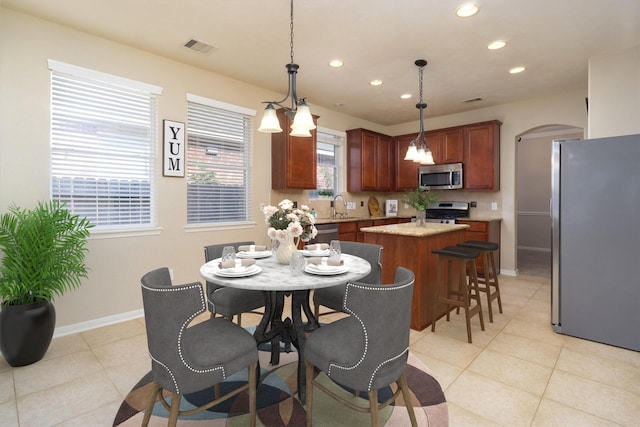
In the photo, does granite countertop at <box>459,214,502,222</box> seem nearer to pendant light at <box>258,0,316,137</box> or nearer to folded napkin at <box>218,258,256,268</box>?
pendant light at <box>258,0,316,137</box>

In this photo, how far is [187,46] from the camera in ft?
10.7

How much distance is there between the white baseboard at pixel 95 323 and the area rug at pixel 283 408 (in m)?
1.30

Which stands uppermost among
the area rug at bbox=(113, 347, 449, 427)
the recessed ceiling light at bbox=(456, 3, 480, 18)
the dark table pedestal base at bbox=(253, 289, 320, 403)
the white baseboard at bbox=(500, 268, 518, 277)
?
the recessed ceiling light at bbox=(456, 3, 480, 18)

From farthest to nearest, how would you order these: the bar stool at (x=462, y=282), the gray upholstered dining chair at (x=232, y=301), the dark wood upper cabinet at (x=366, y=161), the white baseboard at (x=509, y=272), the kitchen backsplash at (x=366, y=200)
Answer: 1. the dark wood upper cabinet at (x=366, y=161)
2. the white baseboard at (x=509, y=272)
3. the kitchen backsplash at (x=366, y=200)
4. the bar stool at (x=462, y=282)
5. the gray upholstered dining chair at (x=232, y=301)

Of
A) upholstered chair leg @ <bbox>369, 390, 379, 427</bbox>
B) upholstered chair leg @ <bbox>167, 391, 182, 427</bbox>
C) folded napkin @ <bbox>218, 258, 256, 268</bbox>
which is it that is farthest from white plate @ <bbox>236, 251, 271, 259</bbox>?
upholstered chair leg @ <bbox>369, 390, 379, 427</bbox>

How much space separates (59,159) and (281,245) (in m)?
2.37

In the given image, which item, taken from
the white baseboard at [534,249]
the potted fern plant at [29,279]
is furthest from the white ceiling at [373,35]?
the white baseboard at [534,249]

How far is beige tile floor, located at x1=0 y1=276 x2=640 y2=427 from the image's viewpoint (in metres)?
1.89

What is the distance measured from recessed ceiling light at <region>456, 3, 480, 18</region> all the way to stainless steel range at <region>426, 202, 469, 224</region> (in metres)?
3.46

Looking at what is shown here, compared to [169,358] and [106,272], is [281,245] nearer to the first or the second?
[169,358]

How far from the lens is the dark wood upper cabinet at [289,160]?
445 centimetres

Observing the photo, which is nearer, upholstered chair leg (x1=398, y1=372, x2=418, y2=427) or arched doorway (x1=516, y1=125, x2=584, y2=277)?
upholstered chair leg (x1=398, y1=372, x2=418, y2=427)

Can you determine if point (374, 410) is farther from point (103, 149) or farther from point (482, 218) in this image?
point (482, 218)

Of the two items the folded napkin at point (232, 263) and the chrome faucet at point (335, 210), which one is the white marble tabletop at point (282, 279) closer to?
the folded napkin at point (232, 263)
